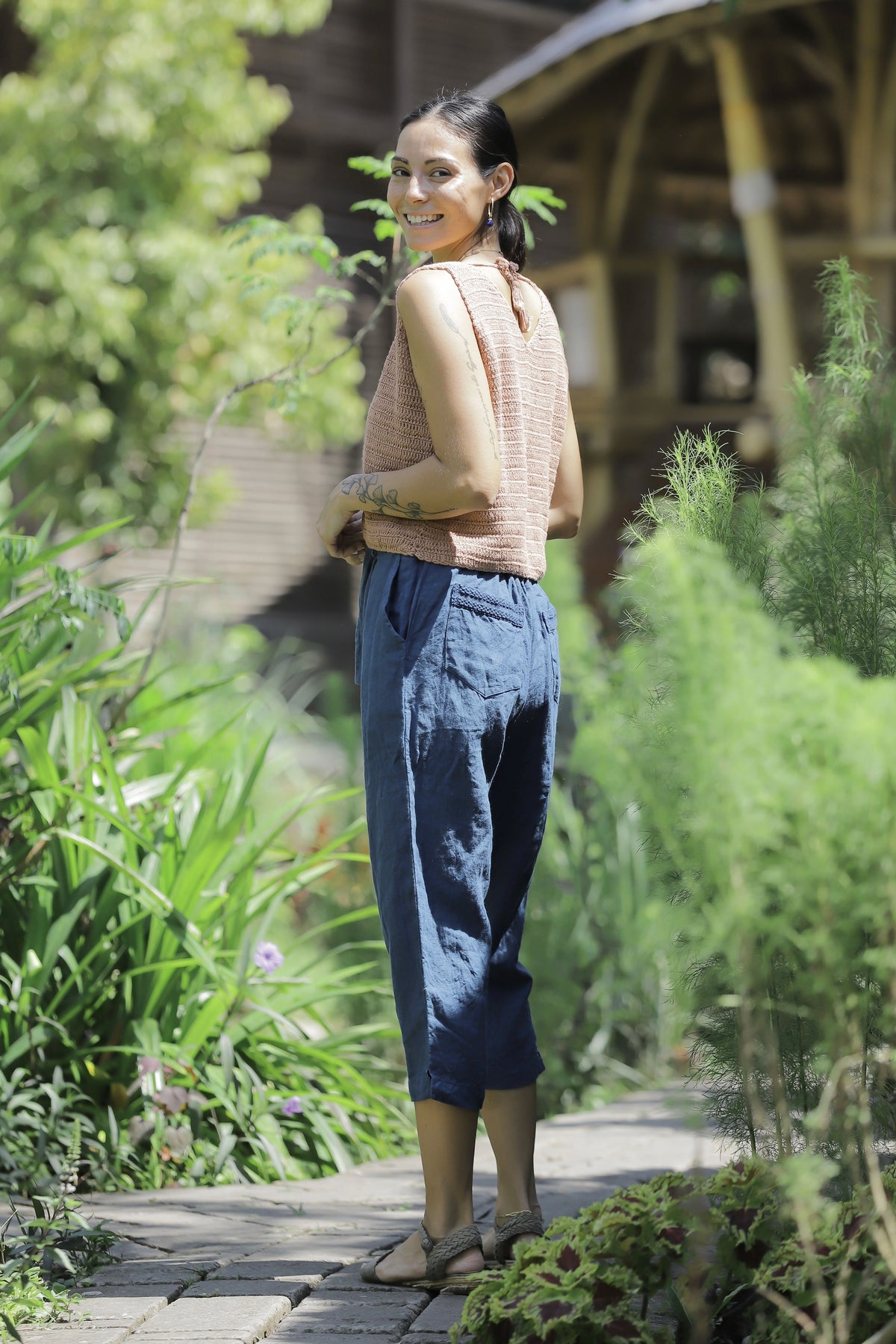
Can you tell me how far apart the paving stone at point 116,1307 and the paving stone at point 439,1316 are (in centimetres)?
35

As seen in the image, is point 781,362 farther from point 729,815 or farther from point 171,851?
point 729,815

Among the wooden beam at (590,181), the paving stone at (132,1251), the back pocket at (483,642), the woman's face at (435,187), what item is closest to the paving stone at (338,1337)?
the paving stone at (132,1251)

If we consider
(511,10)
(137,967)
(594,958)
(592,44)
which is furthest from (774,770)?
(511,10)

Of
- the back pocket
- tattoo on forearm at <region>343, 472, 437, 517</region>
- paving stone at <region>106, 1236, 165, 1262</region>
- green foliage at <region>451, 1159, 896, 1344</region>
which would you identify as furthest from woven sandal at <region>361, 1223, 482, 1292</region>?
tattoo on forearm at <region>343, 472, 437, 517</region>

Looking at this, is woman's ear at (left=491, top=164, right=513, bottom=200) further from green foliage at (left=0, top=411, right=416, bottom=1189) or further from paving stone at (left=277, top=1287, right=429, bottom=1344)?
paving stone at (left=277, top=1287, right=429, bottom=1344)

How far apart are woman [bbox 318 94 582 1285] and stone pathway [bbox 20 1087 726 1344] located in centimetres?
12

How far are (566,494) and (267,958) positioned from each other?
Answer: 1259 mm

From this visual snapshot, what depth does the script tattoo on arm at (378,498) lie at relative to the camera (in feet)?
6.56

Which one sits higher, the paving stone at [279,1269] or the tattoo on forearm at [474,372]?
the tattoo on forearm at [474,372]

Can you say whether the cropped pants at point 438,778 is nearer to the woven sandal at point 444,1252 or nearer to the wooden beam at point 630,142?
the woven sandal at point 444,1252

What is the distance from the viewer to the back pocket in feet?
6.49

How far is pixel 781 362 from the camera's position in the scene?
279 inches

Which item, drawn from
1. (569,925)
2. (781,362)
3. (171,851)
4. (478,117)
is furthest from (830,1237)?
(781,362)

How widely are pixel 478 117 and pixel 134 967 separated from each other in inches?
67.1
